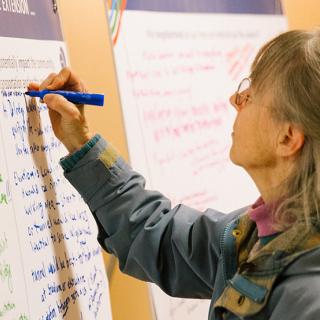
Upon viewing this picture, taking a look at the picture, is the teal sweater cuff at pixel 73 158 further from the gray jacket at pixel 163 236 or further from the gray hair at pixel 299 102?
the gray hair at pixel 299 102

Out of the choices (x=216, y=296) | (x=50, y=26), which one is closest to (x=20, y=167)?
(x=50, y=26)

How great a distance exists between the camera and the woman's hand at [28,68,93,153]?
1.12m

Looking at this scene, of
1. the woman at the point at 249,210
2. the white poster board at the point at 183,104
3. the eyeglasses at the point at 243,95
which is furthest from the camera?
the white poster board at the point at 183,104

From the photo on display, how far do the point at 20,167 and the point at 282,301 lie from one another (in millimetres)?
494

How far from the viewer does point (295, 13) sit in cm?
236

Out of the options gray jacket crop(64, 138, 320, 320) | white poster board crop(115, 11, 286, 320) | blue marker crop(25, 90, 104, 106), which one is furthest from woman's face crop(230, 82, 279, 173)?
white poster board crop(115, 11, 286, 320)

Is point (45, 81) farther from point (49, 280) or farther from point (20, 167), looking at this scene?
point (49, 280)

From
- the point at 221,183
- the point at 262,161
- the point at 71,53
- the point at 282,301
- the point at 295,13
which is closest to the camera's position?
the point at 282,301

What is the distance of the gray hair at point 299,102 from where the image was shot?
99 cm

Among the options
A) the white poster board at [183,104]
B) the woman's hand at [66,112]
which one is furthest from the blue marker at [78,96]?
the white poster board at [183,104]

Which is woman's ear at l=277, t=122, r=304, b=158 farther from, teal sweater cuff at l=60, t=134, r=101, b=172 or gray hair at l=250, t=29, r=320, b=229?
teal sweater cuff at l=60, t=134, r=101, b=172

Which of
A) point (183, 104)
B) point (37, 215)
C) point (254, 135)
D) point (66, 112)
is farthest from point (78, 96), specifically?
point (183, 104)

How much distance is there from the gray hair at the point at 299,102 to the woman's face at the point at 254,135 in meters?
0.02

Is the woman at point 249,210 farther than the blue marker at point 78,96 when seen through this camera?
No
